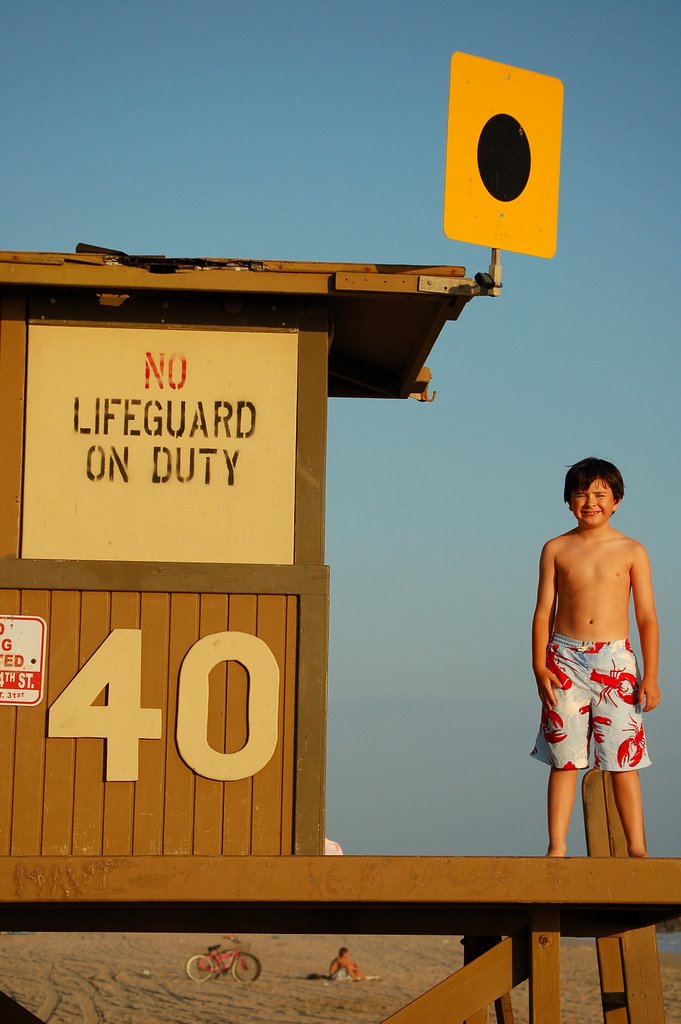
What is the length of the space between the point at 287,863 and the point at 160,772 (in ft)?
2.79

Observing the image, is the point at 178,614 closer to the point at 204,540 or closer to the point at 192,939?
the point at 204,540

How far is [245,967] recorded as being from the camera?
27484 mm

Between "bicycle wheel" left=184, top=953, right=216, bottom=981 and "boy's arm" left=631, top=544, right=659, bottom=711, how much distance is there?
918 inches

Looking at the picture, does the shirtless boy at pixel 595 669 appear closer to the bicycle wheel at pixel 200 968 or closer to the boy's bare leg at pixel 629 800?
the boy's bare leg at pixel 629 800

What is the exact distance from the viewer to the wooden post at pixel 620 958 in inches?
289

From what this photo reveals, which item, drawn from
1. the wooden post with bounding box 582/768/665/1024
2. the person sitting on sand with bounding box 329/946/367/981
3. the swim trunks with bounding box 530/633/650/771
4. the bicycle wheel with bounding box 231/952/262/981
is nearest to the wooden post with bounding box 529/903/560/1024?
the swim trunks with bounding box 530/633/650/771

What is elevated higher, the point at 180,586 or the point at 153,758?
the point at 180,586

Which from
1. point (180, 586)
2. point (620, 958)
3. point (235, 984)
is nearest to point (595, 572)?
point (180, 586)

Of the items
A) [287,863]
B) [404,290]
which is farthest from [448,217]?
[287,863]

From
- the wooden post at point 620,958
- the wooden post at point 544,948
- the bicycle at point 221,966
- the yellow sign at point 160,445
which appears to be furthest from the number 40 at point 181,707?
the bicycle at point 221,966

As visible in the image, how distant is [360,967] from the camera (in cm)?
3083

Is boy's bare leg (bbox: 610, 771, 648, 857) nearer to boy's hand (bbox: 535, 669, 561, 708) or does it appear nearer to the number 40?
boy's hand (bbox: 535, 669, 561, 708)

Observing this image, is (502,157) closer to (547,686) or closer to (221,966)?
(547,686)

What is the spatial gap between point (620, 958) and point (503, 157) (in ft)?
15.2
